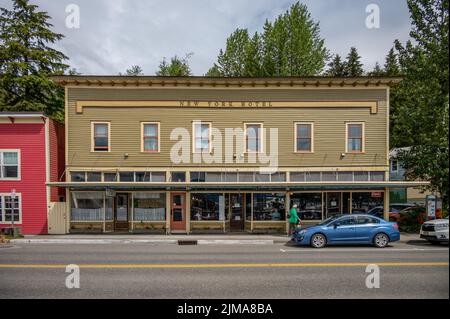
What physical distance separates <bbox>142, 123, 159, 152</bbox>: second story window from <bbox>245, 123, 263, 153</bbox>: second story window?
5546 millimetres

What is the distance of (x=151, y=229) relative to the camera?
58.8ft

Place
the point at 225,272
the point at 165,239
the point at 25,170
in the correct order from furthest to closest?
the point at 25,170, the point at 165,239, the point at 225,272

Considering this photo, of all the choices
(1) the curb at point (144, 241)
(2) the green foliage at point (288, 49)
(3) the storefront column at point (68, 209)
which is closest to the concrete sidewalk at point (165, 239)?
(1) the curb at point (144, 241)

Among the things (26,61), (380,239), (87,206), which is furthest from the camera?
(26,61)

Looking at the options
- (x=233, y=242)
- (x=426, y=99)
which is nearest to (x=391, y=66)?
(x=426, y=99)

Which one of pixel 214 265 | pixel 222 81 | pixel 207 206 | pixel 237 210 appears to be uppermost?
pixel 222 81

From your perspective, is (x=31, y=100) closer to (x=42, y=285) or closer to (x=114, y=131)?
(x=114, y=131)

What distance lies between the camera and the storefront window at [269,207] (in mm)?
18062

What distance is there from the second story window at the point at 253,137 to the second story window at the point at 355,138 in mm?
5478

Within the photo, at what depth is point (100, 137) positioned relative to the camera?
18125 millimetres

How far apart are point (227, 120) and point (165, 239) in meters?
7.86

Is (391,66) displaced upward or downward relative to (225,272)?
upward

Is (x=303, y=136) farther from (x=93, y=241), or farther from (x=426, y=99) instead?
(x=93, y=241)

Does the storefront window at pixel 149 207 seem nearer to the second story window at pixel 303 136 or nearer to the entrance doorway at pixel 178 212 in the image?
the entrance doorway at pixel 178 212
